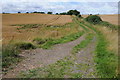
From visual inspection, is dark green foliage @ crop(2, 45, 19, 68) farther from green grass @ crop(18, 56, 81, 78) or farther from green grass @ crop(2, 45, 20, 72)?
green grass @ crop(18, 56, 81, 78)

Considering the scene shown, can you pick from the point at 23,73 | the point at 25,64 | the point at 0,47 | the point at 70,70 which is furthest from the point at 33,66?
the point at 0,47

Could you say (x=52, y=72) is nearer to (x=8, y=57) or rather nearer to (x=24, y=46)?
(x=8, y=57)

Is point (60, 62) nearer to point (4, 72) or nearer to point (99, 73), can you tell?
point (99, 73)

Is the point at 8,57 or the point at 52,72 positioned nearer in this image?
the point at 52,72

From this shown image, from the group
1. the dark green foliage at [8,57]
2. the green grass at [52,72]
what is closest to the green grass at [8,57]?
the dark green foliage at [8,57]

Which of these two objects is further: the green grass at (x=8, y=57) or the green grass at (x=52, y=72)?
the green grass at (x=8, y=57)

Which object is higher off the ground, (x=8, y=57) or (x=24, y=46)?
(x=24, y=46)

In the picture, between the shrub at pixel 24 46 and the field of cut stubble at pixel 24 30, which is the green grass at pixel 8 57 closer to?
the shrub at pixel 24 46

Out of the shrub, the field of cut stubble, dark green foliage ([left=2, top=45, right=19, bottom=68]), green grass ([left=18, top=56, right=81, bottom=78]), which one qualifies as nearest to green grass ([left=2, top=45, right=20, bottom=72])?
dark green foliage ([left=2, top=45, right=19, bottom=68])

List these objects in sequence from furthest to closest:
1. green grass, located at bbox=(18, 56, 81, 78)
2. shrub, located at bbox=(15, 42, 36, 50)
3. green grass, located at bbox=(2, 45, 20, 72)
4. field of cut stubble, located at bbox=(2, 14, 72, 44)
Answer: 1. field of cut stubble, located at bbox=(2, 14, 72, 44)
2. shrub, located at bbox=(15, 42, 36, 50)
3. green grass, located at bbox=(2, 45, 20, 72)
4. green grass, located at bbox=(18, 56, 81, 78)

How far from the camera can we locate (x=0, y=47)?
8.37 m

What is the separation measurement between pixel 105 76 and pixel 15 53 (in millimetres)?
4323

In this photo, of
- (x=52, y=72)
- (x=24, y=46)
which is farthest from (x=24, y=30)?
(x=52, y=72)

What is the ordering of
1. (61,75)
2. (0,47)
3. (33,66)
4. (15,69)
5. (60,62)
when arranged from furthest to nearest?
(0,47) → (60,62) → (33,66) → (15,69) → (61,75)
